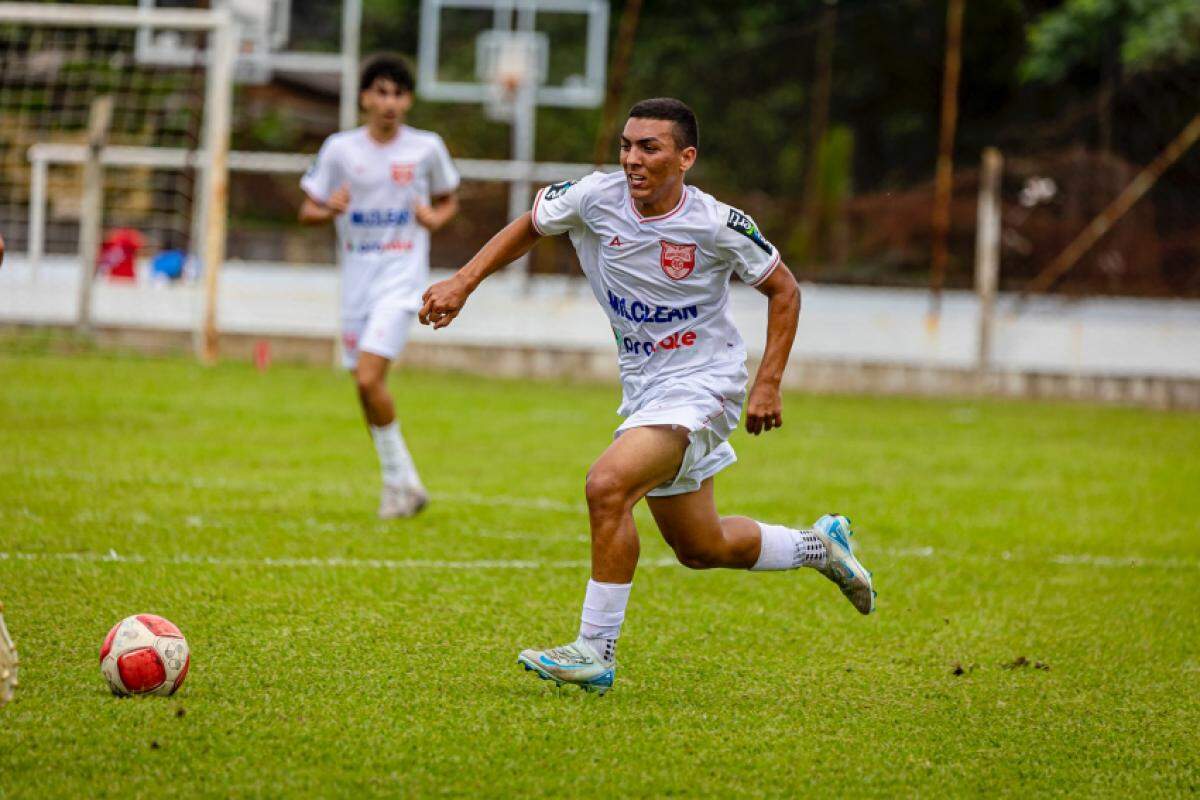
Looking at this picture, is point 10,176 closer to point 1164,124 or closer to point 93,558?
point 1164,124

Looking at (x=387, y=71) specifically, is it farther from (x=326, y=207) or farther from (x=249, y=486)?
(x=249, y=486)

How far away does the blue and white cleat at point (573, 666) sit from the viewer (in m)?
5.19

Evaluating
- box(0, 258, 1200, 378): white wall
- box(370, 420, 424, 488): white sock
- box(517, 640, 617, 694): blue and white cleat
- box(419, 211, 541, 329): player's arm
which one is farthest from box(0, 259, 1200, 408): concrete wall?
box(517, 640, 617, 694): blue and white cleat

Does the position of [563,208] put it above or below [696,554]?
above

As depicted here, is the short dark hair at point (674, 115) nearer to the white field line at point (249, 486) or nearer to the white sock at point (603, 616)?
the white sock at point (603, 616)

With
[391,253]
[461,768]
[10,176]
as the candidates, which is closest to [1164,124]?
[391,253]

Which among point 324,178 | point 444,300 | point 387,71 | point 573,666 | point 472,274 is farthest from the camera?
point 324,178

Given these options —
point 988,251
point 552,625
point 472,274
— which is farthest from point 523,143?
point 472,274

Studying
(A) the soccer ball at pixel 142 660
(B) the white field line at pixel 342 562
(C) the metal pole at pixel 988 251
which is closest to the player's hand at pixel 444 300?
(A) the soccer ball at pixel 142 660

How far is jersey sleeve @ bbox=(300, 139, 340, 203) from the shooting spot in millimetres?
9500

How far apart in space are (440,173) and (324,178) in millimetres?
663

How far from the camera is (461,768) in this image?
4.36 metres

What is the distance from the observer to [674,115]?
5.60m

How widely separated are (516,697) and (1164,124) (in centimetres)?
1470
